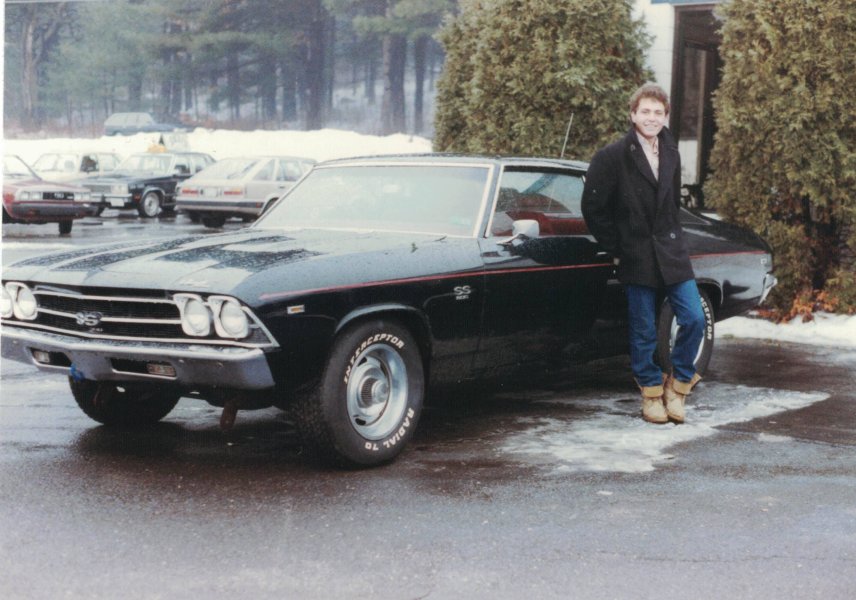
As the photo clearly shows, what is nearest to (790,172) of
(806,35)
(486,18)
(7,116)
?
(806,35)

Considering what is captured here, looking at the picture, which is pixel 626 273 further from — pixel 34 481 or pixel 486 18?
pixel 486 18

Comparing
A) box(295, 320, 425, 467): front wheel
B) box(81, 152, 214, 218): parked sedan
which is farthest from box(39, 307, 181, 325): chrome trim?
box(81, 152, 214, 218): parked sedan

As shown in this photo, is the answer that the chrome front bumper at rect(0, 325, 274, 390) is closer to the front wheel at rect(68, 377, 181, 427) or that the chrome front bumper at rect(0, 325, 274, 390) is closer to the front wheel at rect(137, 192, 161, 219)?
the front wheel at rect(68, 377, 181, 427)

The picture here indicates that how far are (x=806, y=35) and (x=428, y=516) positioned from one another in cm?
708

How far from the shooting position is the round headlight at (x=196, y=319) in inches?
201

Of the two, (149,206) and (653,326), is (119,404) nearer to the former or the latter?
(653,326)

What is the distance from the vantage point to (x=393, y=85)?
5669cm

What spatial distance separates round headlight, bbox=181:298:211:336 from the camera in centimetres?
510

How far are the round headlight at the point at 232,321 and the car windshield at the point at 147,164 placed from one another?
26.0 meters

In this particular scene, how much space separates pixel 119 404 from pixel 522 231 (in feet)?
7.56

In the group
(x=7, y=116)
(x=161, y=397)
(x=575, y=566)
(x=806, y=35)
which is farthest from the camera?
(x=7, y=116)

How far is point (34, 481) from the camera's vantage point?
5238mm

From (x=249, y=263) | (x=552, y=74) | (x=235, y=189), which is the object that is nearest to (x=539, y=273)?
(x=249, y=263)

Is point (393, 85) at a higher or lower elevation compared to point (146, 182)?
higher
